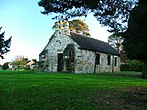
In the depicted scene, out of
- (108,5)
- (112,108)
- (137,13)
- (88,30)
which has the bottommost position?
(112,108)

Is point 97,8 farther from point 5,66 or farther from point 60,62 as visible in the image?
point 5,66

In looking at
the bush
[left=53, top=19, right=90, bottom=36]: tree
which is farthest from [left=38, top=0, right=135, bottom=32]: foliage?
[left=53, top=19, right=90, bottom=36]: tree

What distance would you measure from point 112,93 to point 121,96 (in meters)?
0.64

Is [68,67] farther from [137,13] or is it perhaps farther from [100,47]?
[137,13]

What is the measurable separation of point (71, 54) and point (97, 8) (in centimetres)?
2767

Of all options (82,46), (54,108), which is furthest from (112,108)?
(82,46)

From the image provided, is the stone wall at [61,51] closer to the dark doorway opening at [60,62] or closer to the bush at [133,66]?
the dark doorway opening at [60,62]

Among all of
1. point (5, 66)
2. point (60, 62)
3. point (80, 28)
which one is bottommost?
point (5, 66)

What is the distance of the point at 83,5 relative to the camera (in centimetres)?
1174

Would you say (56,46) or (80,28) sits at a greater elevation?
(80,28)

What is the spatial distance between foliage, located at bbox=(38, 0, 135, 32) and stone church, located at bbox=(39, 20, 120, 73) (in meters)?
25.1

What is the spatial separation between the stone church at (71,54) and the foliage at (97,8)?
25.1 meters

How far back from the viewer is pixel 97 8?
40.1ft

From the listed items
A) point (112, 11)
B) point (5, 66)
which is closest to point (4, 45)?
point (5, 66)
